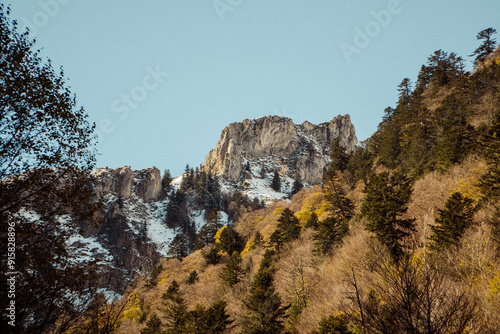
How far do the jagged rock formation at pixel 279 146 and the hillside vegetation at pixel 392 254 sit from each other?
100122mm

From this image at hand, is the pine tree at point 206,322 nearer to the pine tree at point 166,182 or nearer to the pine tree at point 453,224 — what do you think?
the pine tree at point 453,224

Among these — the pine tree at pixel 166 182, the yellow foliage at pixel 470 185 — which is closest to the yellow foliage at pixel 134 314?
the yellow foliage at pixel 470 185

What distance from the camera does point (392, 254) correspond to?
18.7 meters

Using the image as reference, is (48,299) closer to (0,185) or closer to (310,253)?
(0,185)

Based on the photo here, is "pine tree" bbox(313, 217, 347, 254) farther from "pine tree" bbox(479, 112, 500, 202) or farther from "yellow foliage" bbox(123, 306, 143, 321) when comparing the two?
"yellow foliage" bbox(123, 306, 143, 321)

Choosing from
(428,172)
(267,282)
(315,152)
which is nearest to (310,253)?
(267,282)

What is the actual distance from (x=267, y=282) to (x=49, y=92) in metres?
22.6

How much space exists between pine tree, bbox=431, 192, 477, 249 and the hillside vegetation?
70 millimetres

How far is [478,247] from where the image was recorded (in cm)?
1472

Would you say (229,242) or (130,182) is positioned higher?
(130,182)

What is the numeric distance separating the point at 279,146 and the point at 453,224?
150 meters

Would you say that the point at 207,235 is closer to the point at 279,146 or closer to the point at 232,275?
the point at 232,275

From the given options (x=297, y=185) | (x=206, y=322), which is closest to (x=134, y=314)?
(x=206, y=322)

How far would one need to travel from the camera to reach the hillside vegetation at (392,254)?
26.7 feet
